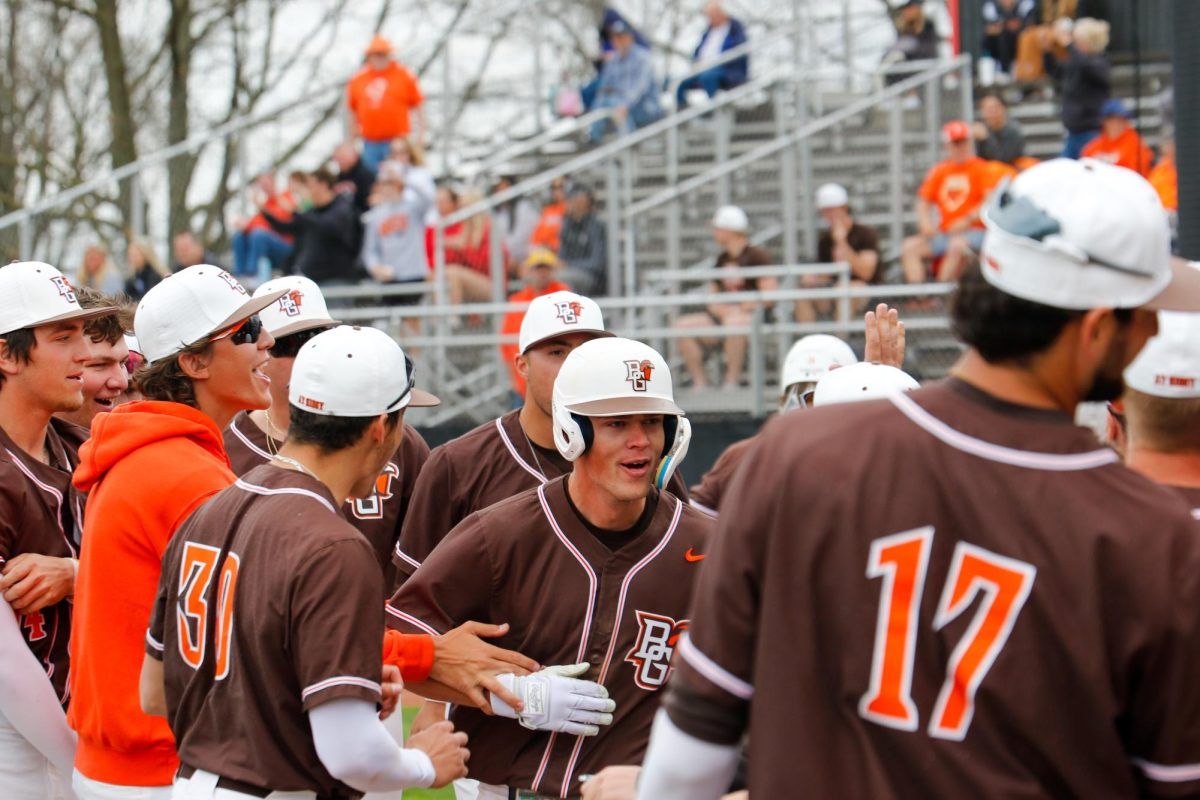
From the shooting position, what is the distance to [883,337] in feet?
15.9

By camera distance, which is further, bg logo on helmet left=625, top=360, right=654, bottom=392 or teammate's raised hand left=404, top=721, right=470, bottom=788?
bg logo on helmet left=625, top=360, right=654, bottom=392

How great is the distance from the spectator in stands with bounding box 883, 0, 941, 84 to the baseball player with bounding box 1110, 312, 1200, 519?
14.2 metres

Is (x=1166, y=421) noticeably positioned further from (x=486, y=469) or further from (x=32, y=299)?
(x=32, y=299)

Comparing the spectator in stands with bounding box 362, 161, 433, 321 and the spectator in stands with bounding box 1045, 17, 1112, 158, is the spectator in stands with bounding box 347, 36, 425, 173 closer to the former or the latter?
the spectator in stands with bounding box 362, 161, 433, 321

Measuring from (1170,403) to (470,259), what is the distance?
468 inches

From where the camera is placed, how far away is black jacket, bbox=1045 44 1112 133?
13.8m

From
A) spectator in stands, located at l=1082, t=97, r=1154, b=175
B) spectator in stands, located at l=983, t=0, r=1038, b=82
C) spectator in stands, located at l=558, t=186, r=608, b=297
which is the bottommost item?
spectator in stands, located at l=558, t=186, r=608, b=297

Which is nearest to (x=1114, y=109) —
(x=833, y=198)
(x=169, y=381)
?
(x=833, y=198)

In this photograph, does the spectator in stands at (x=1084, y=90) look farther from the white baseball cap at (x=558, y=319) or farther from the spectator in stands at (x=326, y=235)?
the white baseball cap at (x=558, y=319)

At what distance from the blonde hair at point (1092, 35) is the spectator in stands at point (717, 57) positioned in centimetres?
395

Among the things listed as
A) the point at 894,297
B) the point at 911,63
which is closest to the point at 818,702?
the point at 894,297

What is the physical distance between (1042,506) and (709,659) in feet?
1.95

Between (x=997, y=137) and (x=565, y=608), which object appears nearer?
(x=565, y=608)

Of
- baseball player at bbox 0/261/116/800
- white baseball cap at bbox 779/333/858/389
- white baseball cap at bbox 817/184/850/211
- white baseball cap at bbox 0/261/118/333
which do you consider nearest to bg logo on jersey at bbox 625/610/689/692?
baseball player at bbox 0/261/116/800
